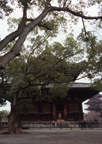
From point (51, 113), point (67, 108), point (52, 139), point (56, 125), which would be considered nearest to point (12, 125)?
point (52, 139)

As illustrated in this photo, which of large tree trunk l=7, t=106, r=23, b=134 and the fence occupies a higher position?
large tree trunk l=7, t=106, r=23, b=134

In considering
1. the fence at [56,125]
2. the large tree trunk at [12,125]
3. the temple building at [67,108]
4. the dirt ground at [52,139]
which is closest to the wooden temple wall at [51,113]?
the temple building at [67,108]

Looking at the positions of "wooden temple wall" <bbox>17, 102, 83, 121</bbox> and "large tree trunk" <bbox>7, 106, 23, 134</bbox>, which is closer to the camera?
"large tree trunk" <bbox>7, 106, 23, 134</bbox>

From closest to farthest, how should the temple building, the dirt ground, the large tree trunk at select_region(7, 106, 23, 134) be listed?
the dirt ground < the large tree trunk at select_region(7, 106, 23, 134) < the temple building

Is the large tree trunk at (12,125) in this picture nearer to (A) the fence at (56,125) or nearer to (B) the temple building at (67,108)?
(A) the fence at (56,125)

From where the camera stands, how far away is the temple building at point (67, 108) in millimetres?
19625

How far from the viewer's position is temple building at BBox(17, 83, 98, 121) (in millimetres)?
19625

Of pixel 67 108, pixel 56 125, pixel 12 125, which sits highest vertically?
pixel 67 108

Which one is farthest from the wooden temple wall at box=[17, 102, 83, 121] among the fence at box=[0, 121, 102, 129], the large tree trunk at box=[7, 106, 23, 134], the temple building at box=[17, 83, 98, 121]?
the large tree trunk at box=[7, 106, 23, 134]

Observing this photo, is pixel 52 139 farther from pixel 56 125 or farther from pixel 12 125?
pixel 56 125

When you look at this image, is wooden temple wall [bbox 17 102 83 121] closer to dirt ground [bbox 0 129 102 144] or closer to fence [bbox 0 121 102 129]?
fence [bbox 0 121 102 129]

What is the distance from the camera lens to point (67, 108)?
67.9ft

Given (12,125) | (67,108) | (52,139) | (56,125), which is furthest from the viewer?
(67,108)

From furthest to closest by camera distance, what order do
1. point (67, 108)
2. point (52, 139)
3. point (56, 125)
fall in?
point (67, 108)
point (56, 125)
point (52, 139)
